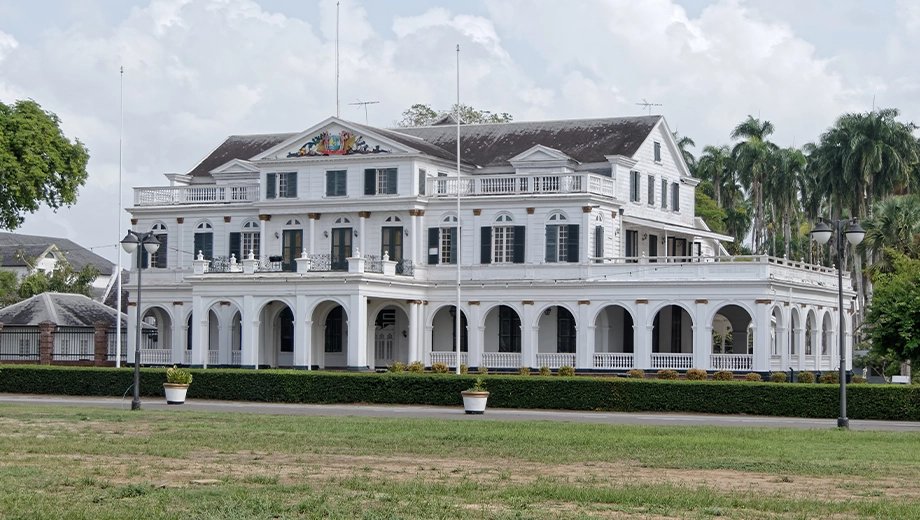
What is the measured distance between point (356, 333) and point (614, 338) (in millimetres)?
11696

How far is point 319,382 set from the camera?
4525 centimetres

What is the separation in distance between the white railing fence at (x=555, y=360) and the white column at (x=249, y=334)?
1139 cm

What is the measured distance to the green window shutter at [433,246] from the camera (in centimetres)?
5909

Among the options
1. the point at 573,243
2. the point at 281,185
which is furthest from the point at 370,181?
the point at 573,243

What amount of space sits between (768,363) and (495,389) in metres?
15.0

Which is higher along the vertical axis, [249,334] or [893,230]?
[893,230]

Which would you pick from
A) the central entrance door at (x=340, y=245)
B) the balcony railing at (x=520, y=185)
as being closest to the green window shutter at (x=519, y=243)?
the balcony railing at (x=520, y=185)

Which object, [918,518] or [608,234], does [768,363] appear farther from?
[918,518]

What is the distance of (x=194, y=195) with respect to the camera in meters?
64.3

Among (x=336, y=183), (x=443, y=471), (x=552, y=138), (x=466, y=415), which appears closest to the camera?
(x=443, y=471)

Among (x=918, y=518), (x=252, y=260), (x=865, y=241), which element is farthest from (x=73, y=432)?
(x=865, y=241)

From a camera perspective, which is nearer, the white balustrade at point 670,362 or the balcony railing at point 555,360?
the white balustrade at point 670,362

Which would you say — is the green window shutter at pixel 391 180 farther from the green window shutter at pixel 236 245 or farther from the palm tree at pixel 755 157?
the palm tree at pixel 755 157

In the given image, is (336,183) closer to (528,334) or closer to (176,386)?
(528,334)
